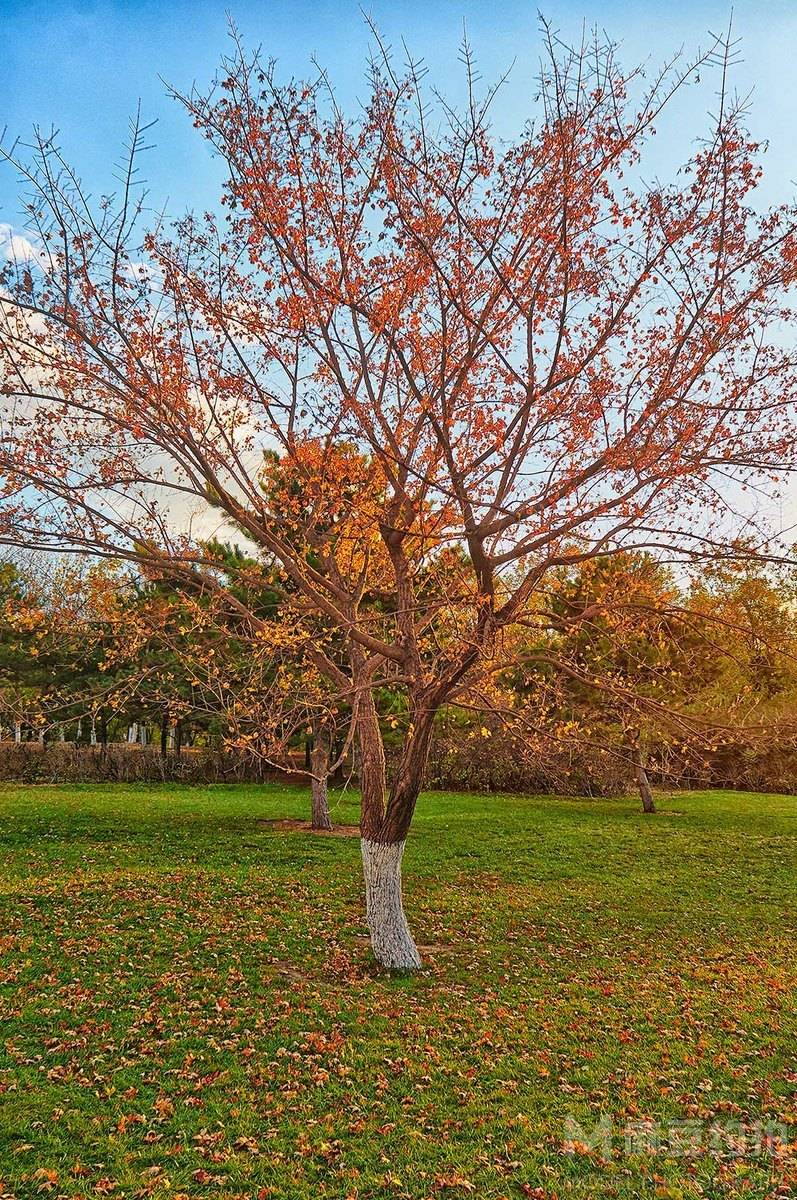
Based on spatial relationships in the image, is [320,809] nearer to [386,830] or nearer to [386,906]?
[386,906]

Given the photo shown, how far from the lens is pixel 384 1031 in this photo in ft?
21.6

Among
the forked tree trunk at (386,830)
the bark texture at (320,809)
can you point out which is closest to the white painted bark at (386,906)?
the forked tree trunk at (386,830)

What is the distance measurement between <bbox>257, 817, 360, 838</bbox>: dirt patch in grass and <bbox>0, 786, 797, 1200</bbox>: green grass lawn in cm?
261

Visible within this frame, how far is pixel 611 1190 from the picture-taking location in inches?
169

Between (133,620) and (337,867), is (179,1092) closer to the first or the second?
(133,620)

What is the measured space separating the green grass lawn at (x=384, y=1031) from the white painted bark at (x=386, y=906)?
0.28m

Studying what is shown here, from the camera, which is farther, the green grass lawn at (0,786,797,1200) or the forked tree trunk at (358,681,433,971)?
the forked tree trunk at (358,681,433,971)

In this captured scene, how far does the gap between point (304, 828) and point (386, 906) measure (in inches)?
396

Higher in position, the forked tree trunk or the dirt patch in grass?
the forked tree trunk

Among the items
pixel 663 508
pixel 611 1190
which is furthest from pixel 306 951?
pixel 663 508

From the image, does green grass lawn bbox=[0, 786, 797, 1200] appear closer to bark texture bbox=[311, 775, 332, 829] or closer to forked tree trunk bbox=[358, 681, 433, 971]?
forked tree trunk bbox=[358, 681, 433, 971]

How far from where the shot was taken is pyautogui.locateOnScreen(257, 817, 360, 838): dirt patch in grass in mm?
16859

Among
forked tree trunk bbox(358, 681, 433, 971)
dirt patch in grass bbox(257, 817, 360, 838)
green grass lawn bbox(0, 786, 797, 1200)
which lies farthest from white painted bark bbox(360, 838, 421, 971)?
dirt patch in grass bbox(257, 817, 360, 838)

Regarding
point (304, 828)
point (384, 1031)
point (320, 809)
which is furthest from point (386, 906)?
point (304, 828)
